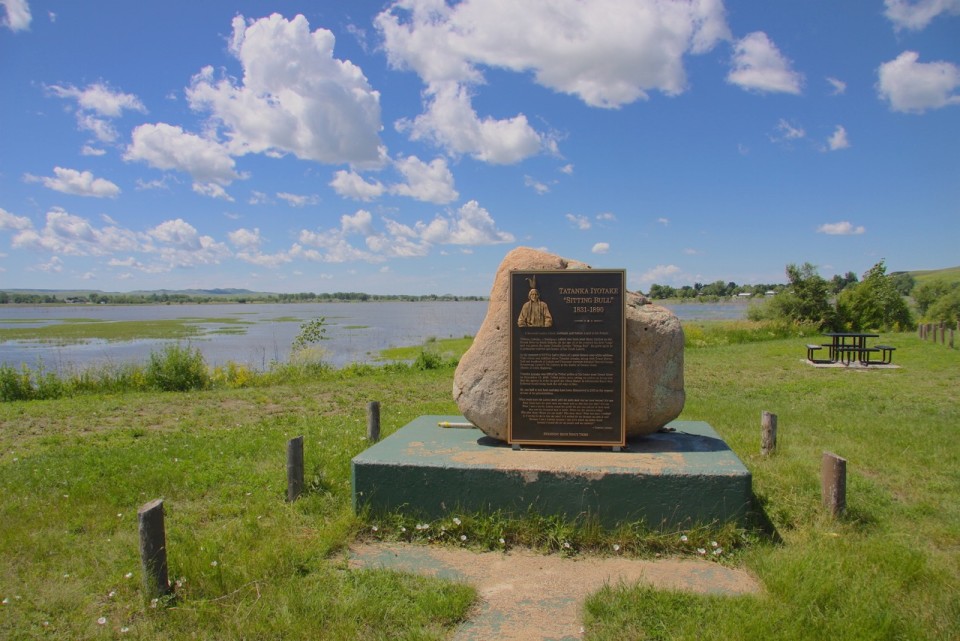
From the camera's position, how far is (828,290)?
35.7 meters

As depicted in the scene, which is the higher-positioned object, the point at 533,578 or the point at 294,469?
the point at 294,469

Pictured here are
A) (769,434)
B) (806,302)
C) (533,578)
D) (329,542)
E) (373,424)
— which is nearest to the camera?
(533,578)

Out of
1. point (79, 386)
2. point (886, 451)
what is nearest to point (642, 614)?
point (886, 451)

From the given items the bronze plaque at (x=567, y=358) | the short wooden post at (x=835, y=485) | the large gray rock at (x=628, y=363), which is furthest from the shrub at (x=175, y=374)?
the short wooden post at (x=835, y=485)

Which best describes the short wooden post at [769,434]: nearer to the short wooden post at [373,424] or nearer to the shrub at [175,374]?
the short wooden post at [373,424]

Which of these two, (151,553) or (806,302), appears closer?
(151,553)

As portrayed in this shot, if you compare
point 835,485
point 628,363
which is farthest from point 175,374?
point 835,485

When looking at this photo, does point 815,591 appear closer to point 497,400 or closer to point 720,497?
point 720,497

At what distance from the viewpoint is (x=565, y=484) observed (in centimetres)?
531

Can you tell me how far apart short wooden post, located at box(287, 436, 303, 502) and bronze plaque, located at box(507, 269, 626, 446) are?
2.18 metres

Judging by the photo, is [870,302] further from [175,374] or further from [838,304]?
[175,374]

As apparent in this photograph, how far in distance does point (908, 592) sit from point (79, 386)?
17776 millimetres

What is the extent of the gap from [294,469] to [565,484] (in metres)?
2.78

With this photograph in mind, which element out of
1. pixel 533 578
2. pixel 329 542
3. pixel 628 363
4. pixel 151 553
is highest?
pixel 628 363
